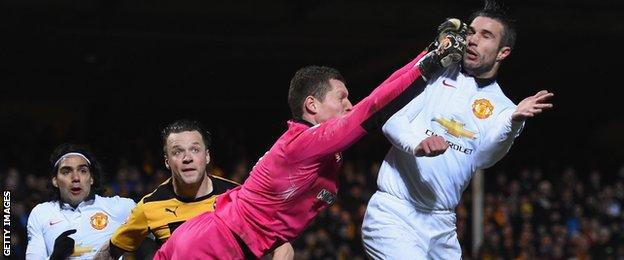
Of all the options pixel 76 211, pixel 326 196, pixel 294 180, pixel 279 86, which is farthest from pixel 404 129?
pixel 279 86

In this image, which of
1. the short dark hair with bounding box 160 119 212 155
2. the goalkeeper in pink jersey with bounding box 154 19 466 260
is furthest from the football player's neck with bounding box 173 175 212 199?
the goalkeeper in pink jersey with bounding box 154 19 466 260

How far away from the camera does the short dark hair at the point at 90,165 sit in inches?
279

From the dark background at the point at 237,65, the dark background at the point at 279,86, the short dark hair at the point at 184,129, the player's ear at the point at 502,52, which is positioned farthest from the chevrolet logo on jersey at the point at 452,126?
the dark background at the point at 237,65

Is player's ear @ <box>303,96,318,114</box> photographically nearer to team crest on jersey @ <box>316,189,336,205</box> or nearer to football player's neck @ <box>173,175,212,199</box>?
team crest on jersey @ <box>316,189,336,205</box>

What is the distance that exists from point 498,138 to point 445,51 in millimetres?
880

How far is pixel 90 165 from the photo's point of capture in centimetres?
710

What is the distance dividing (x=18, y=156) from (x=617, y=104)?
1529cm

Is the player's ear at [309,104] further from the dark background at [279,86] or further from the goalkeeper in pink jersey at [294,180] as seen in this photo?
the dark background at [279,86]

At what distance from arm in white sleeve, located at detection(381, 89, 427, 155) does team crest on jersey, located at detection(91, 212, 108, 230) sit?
2396mm

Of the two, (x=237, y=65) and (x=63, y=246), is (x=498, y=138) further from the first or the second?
(x=237, y=65)

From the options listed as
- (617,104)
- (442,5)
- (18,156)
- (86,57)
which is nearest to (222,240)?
(18,156)

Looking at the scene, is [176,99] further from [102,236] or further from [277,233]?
[277,233]

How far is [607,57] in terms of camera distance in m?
22.9

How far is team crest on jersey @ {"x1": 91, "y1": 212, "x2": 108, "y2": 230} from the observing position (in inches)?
277
